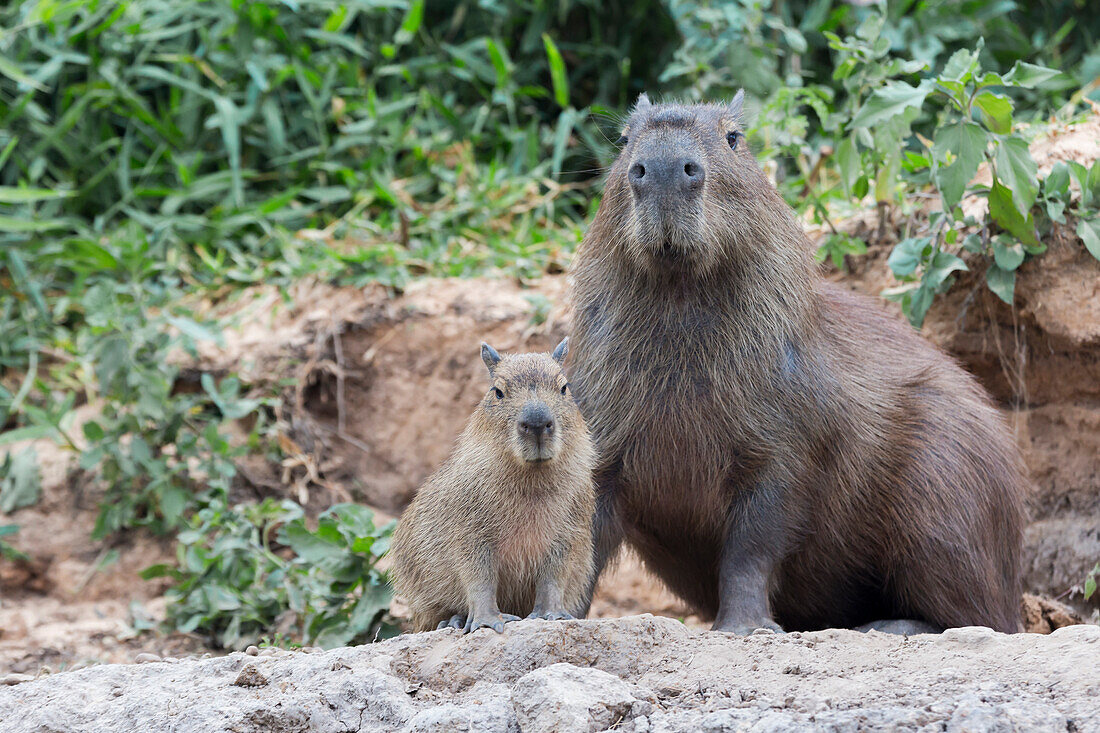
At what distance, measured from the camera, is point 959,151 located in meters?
4.25

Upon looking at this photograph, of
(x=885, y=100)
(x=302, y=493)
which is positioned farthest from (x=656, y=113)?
(x=302, y=493)

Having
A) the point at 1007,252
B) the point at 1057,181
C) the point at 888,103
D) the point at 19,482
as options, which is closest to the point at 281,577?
the point at 19,482

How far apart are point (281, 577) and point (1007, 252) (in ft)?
10.1

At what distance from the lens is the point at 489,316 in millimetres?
5777

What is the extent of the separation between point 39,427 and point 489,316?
2158mm

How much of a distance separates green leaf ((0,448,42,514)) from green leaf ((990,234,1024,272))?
440 cm

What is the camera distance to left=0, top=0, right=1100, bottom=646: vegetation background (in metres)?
5.23

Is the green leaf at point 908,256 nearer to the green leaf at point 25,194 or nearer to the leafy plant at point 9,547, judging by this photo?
the leafy plant at point 9,547

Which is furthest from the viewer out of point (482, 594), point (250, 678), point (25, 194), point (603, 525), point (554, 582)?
point (25, 194)

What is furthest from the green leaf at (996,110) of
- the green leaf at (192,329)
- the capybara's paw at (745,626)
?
the green leaf at (192,329)

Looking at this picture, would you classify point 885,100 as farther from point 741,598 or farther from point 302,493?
point 302,493

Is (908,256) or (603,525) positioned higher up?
(908,256)

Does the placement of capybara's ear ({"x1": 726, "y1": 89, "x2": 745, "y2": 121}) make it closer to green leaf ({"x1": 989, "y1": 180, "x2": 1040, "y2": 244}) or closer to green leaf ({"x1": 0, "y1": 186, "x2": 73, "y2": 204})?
green leaf ({"x1": 989, "y1": 180, "x2": 1040, "y2": 244})

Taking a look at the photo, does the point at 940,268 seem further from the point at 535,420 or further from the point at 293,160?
the point at 293,160
